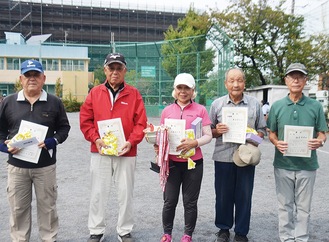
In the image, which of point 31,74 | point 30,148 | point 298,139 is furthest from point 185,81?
point 30,148

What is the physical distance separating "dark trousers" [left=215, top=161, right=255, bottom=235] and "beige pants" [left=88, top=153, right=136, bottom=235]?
1.03 m

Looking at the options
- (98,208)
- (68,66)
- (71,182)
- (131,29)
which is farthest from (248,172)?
(131,29)

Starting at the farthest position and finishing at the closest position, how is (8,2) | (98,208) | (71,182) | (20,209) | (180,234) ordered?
(8,2), (71,182), (180,234), (98,208), (20,209)

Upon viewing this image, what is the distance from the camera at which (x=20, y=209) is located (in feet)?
10.6

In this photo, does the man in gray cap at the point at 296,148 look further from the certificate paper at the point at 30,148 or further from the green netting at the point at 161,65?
the green netting at the point at 161,65

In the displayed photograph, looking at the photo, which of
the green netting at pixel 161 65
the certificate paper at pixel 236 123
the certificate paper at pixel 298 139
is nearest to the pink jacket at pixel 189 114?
the certificate paper at pixel 236 123

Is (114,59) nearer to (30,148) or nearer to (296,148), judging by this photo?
(30,148)

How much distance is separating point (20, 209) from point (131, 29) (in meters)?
67.9

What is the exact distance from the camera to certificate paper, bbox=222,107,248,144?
10.9 ft

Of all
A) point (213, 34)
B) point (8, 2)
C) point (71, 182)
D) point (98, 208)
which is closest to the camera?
point (98, 208)

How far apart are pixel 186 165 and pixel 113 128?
892 millimetres

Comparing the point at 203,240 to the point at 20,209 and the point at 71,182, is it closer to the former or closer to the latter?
the point at 20,209

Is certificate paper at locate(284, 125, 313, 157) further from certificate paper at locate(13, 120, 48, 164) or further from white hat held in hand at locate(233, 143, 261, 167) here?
certificate paper at locate(13, 120, 48, 164)

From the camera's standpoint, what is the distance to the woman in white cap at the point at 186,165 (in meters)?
3.31
